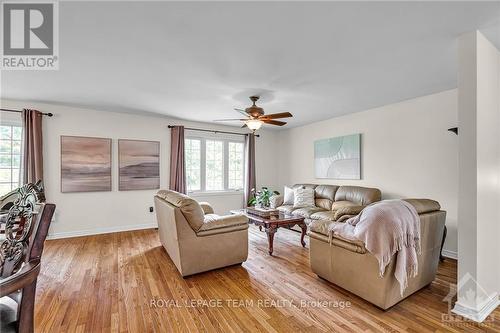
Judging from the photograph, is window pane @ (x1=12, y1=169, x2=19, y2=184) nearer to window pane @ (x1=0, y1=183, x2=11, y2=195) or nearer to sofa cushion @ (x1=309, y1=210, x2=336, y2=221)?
window pane @ (x1=0, y1=183, x2=11, y2=195)

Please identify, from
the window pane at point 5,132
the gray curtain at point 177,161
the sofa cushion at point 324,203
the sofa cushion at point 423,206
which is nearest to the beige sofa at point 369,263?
the sofa cushion at point 423,206

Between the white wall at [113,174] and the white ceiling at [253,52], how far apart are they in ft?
1.52

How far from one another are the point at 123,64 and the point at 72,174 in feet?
9.21

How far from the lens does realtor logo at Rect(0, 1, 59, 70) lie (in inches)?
68.2

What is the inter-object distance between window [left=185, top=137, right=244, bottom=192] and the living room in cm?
99

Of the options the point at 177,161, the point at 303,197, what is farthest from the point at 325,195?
the point at 177,161

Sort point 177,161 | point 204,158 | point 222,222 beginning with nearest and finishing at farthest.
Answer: point 222,222 → point 177,161 → point 204,158

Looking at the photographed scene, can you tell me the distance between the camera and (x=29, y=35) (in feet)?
6.70

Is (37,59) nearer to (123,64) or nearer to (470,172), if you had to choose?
(123,64)

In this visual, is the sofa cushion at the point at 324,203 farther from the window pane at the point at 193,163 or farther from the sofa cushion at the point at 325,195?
the window pane at the point at 193,163

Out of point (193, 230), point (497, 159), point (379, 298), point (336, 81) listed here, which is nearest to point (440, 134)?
point (497, 159)

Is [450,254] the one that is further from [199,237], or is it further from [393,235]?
[199,237]

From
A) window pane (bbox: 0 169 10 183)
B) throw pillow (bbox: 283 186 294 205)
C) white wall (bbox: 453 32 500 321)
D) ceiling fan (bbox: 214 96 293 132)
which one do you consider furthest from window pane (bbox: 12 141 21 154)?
white wall (bbox: 453 32 500 321)

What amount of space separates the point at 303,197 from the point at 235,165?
2.06 metres
